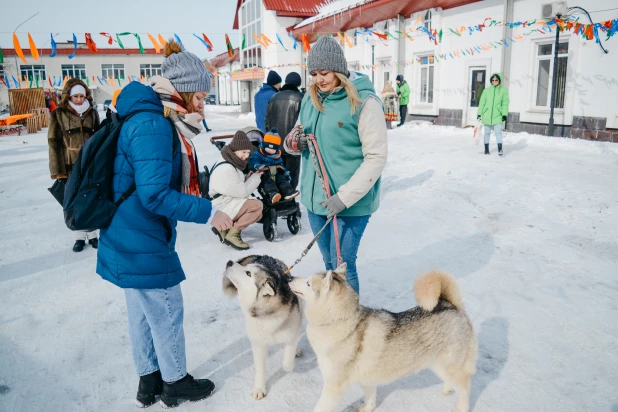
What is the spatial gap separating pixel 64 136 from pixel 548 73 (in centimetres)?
1342

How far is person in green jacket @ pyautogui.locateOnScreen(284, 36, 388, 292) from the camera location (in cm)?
254

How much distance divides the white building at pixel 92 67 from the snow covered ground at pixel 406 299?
44912 mm

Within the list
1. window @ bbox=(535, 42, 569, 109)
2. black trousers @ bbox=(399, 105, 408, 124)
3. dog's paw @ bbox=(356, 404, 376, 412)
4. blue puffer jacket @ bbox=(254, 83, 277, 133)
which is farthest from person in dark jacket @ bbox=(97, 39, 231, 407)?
black trousers @ bbox=(399, 105, 408, 124)

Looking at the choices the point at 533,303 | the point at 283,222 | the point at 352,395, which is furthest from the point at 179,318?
the point at 283,222

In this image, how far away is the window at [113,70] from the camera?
1953 inches

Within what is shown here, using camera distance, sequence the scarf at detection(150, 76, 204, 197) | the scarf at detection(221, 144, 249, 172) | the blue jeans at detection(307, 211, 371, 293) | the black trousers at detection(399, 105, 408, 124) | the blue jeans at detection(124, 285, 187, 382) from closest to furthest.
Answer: the scarf at detection(150, 76, 204, 197), the blue jeans at detection(124, 285, 187, 382), the blue jeans at detection(307, 211, 371, 293), the scarf at detection(221, 144, 249, 172), the black trousers at detection(399, 105, 408, 124)

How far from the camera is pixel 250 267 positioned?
8.50ft

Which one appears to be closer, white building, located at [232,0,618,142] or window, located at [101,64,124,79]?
white building, located at [232,0,618,142]

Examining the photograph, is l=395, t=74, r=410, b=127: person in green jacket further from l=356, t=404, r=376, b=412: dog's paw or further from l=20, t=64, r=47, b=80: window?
l=20, t=64, r=47, b=80: window

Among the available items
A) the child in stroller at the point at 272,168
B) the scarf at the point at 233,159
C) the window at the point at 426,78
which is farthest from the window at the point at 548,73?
the scarf at the point at 233,159

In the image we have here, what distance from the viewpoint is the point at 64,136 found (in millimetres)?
4980

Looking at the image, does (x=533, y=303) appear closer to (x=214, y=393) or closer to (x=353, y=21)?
(x=214, y=393)

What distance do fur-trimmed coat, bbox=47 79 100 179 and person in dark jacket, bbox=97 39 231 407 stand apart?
129 inches

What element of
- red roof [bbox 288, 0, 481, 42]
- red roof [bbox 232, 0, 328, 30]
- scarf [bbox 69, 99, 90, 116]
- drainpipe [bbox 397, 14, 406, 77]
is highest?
red roof [bbox 232, 0, 328, 30]
